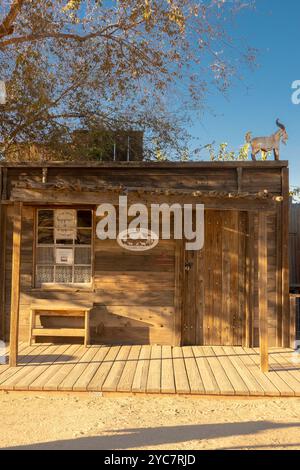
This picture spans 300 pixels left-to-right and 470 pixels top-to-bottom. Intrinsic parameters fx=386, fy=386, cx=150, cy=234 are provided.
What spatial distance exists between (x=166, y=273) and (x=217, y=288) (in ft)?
3.07

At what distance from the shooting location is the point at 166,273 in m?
6.79

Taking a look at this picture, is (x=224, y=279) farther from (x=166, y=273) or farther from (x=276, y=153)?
→ (x=276, y=153)

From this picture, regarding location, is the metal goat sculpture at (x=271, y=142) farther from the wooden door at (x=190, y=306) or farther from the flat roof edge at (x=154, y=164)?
the wooden door at (x=190, y=306)

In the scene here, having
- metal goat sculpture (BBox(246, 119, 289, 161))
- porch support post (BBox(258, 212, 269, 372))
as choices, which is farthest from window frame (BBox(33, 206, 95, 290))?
metal goat sculpture (BBox(246, 119, 289, 161))

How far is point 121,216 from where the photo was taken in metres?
6.86

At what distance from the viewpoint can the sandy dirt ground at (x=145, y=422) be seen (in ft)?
11.6

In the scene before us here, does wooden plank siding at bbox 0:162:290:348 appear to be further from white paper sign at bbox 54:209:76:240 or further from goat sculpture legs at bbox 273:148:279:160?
white paper sign at bbox 54:209:76:240

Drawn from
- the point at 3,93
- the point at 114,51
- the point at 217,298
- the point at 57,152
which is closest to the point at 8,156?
the point at 57,152

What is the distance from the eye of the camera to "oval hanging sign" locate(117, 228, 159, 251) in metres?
6.82

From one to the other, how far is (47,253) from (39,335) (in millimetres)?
1450

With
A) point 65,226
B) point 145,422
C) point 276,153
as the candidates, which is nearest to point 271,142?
point 276,153

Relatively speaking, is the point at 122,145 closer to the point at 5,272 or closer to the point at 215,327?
the point at 5,272

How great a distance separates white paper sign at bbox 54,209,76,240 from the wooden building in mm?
142

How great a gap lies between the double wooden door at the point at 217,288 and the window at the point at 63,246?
182 centimetres
